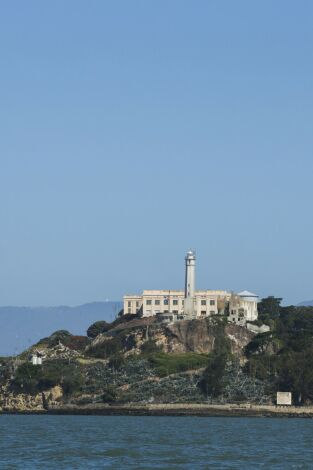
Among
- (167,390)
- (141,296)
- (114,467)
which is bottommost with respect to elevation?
(114,467)

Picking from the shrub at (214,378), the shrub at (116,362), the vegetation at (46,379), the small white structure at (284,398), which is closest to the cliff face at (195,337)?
the shrub at (116,362)

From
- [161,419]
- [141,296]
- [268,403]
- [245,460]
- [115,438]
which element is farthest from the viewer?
[141,296]

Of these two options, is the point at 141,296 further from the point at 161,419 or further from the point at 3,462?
the point at 3,462

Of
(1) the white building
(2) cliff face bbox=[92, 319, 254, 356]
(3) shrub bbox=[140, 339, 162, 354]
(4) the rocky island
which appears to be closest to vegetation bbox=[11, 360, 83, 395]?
(4) the rocky island

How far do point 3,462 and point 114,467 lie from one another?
23.5 ft

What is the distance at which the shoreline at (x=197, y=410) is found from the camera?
14750cm

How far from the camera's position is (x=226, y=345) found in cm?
16612

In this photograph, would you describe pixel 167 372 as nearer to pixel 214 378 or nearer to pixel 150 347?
pixel 214 378

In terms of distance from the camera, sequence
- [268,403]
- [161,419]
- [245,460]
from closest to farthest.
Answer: [245,460], [161,419], [268,403]

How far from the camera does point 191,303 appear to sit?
174000mm

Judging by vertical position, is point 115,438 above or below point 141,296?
below

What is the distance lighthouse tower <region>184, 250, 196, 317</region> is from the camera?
17375 centimetres

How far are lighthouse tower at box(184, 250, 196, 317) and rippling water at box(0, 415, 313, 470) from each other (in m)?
37.8

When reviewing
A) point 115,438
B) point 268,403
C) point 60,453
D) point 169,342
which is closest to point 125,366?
point 169,342
